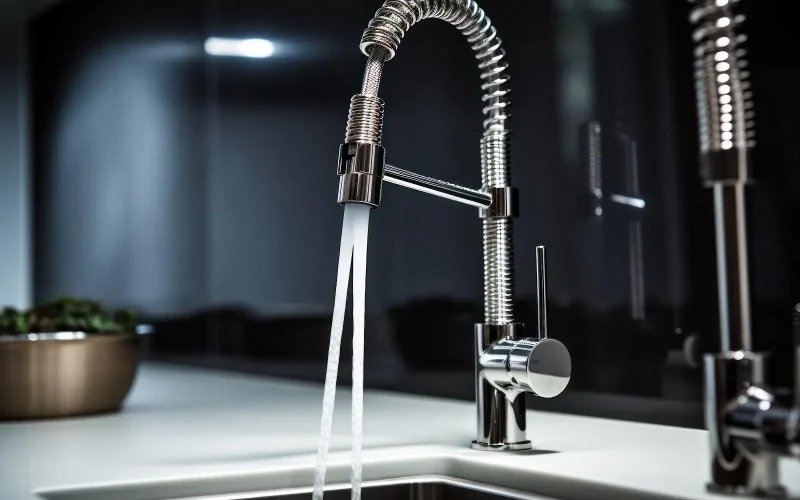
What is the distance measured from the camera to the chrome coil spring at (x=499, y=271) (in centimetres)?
89

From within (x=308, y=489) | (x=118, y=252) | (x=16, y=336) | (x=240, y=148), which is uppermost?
(x=240, y=148)

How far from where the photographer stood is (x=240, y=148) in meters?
1.92

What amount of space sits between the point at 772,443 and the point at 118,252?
2.17 metres

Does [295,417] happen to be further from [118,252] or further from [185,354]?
[118,252]

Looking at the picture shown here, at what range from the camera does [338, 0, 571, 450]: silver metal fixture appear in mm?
763

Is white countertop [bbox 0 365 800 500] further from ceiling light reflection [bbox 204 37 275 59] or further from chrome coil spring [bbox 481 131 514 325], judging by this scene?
ceiling light reflection [bbox 204 37 275 59]

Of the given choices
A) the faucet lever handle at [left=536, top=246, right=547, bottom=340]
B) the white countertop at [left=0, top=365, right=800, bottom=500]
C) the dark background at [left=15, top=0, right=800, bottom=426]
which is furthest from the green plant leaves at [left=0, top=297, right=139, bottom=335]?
the faucet lever handle at [left=536, top=246, right=547, bottom=340]

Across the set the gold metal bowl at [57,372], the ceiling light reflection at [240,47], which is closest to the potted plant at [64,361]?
the gold metal bowl at [57,372]

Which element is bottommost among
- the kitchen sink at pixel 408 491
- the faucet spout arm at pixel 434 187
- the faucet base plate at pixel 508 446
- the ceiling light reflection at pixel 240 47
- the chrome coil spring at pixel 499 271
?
the kitchen sink at pixel 408 491

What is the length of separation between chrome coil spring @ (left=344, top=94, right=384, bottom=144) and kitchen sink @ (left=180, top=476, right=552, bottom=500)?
0.99 feet

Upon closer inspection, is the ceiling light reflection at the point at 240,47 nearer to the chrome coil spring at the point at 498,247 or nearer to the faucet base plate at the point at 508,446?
the chrome coil spring at the point at 498,247

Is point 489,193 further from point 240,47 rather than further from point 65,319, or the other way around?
point 240,47

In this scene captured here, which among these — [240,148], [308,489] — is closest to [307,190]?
[240,148]

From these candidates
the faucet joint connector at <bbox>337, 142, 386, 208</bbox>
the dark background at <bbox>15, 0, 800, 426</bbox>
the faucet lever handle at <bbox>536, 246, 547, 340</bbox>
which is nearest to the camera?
the faucet joint connector at <bbox>337, 142, 386, 208</bbox>
